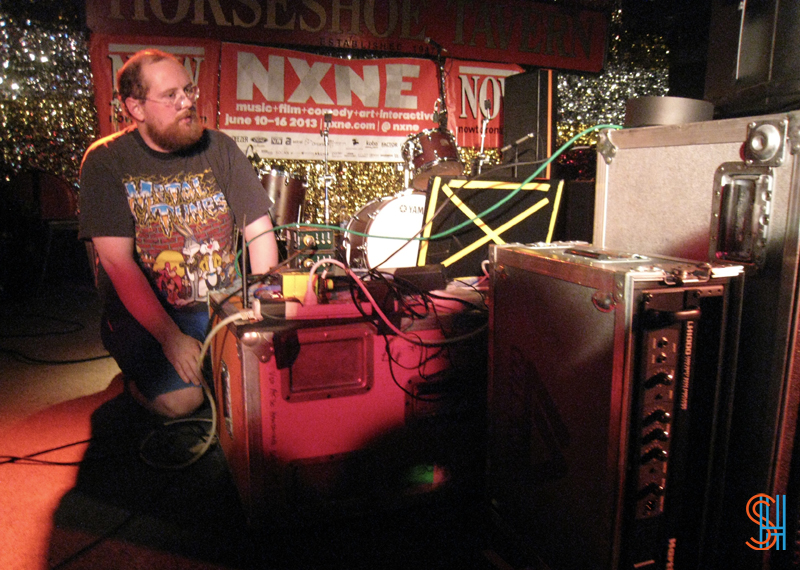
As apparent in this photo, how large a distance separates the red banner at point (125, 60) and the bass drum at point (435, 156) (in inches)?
62.8

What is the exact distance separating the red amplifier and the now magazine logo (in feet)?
→ 2.36

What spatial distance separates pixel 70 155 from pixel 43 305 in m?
1.26

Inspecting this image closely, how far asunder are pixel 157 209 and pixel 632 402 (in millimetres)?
1894

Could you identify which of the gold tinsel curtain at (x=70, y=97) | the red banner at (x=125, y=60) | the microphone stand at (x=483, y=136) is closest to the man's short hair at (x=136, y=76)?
the red banner at (x=125, y=60)

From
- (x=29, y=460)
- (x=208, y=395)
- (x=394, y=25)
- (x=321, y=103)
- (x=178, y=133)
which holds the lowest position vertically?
(x=29, y=460)

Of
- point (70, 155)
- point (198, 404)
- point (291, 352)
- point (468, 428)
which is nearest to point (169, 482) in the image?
point (198, 404)

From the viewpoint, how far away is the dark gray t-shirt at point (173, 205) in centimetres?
197

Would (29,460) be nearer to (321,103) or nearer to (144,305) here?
(144,305)

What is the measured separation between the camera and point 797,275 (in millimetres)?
884

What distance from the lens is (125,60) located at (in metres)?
3.47

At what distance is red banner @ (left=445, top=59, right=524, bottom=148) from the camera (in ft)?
13.6

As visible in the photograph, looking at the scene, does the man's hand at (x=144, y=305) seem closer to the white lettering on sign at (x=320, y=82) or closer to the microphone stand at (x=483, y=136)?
the white lettering on sign at (x=320, y=82)

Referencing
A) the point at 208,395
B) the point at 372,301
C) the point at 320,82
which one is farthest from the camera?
the point at 320,82

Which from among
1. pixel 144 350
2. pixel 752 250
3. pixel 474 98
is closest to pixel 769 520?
pixel 752 250
